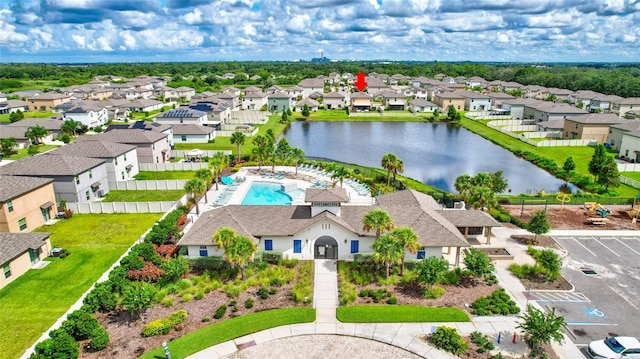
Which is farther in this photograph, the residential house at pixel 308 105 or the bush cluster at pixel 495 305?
the residential house at pixel 308 105

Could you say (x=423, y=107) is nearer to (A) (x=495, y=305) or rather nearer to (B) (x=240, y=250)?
(A) (x=495, y=305)

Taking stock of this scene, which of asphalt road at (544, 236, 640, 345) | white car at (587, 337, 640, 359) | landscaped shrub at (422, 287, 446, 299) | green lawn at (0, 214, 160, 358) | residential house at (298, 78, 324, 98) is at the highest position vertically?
residential house at (298, 78, 324, 98)

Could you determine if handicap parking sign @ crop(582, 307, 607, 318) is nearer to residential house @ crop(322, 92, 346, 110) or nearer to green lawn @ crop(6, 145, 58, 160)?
green lawn @ crop(6, 145, 58, 160)

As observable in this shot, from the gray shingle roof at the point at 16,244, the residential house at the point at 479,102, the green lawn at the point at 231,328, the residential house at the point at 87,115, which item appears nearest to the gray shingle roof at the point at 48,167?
the gray shingle roof at the point at 16,244

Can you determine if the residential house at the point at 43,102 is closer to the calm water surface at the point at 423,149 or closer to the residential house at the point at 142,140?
the residential house at the point at 142,140

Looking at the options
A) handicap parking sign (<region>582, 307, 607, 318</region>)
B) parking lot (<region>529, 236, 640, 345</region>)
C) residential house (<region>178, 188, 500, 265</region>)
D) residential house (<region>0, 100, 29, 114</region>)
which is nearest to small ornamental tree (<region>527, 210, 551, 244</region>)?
parking lot (<region>529, 236, 640, 345</region>)

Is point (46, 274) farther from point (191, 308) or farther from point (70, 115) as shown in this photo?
point (70, 115)
